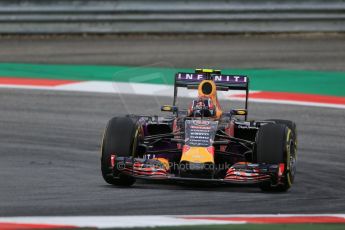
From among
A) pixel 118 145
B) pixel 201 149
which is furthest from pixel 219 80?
pixel 118 145

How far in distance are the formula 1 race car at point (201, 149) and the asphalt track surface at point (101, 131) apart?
17 cm

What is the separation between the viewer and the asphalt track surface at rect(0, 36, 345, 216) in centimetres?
1004

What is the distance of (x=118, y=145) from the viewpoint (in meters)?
11.2

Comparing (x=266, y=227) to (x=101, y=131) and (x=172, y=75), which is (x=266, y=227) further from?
(x=172, y=75)

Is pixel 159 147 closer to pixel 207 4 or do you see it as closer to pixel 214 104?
pixel 214 104

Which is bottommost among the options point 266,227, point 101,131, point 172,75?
point 266,227

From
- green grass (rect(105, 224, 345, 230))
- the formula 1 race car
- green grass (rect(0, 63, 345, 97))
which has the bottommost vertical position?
green grass (rect(105, 224, 345, 230))

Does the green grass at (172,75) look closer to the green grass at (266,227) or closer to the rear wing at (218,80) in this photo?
the rear wing at (218,80)

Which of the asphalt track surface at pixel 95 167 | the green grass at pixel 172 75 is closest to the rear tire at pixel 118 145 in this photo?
the asphalt track surface at pixel 95 167

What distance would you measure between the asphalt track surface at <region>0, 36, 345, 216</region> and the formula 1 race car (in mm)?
170

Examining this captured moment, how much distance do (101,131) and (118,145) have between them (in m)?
3.76

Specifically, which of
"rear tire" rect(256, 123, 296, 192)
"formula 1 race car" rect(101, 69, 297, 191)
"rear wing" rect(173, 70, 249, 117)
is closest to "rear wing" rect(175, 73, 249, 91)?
"rear wing" rect(173, 70, 249, 117)

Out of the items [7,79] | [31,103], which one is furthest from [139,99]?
[7,79]

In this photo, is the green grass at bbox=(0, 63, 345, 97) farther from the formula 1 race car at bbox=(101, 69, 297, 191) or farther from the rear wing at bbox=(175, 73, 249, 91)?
the formula 1 race car at bbox=(101, 69, 297, 191)
